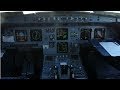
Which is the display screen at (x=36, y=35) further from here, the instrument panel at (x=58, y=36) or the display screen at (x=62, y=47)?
the display screen at (x=62, y=47)

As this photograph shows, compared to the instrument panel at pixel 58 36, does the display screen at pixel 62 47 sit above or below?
below

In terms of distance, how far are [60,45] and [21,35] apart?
32 cm

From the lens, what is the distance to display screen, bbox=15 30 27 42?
3.05 meters

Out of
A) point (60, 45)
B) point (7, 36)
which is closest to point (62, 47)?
point (60, 45)

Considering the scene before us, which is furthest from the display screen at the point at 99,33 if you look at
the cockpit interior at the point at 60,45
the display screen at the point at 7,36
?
the display screen at the point at 7,36

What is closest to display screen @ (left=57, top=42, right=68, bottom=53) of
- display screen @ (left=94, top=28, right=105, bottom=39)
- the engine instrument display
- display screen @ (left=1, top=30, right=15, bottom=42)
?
the engine instrument display

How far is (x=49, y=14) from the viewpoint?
2.97m

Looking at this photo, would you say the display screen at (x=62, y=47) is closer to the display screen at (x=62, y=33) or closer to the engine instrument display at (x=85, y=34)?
the display screen at (x=62, y=33)

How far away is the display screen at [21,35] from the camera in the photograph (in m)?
3.05

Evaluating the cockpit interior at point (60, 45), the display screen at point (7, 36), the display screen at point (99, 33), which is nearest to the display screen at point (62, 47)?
the cockpit interior at point (60, 45)

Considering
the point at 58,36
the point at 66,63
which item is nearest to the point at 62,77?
the point at 66,63

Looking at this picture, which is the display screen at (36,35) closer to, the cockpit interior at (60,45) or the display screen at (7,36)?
the cockpit interior at (60,45)

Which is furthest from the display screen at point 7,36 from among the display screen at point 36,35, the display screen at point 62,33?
the display screen at point 62,33
